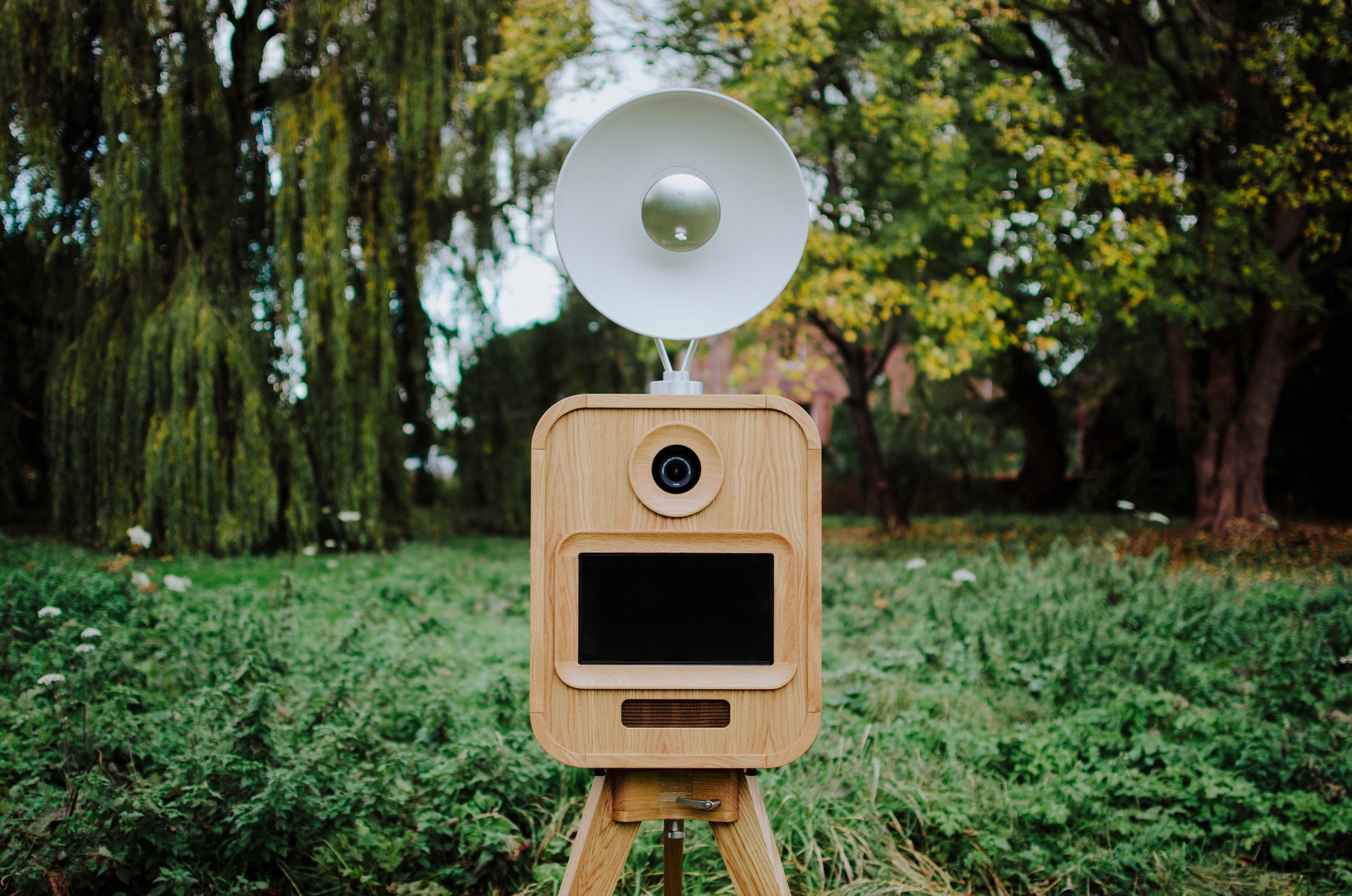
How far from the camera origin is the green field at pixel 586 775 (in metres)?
1.94

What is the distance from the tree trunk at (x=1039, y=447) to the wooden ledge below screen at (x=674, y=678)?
10.5 meters

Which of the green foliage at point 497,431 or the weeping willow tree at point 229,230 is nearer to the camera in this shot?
the weeping willow tree at point 229,230

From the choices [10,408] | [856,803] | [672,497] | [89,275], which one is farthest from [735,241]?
[10,408]

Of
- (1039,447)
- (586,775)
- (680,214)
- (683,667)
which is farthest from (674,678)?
(1039,447)

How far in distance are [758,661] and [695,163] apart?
2.94 feet

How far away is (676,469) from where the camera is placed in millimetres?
1359

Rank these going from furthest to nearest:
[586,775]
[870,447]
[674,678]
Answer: [870,447]
[586,775]
[674,678]

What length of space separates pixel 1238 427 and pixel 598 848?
7.52m

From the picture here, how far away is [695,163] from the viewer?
1.57 metres

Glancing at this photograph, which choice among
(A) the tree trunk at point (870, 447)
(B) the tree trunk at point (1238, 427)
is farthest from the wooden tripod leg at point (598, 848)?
(B) the tree trunk at point (1238, 427)

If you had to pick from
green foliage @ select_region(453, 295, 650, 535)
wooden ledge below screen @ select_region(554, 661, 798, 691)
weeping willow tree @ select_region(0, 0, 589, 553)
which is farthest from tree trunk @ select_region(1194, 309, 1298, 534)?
wooden ledge below screen @ select_region(554, 661, 798, 691)

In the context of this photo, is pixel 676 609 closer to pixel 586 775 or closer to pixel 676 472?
pixel 676 472

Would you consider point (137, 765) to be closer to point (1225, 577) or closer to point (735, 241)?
point (735, 241)

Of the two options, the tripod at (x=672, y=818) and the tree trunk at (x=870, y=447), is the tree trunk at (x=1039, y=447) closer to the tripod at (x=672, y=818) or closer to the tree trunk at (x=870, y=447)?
the tree trunk at (x=870, y=447)
